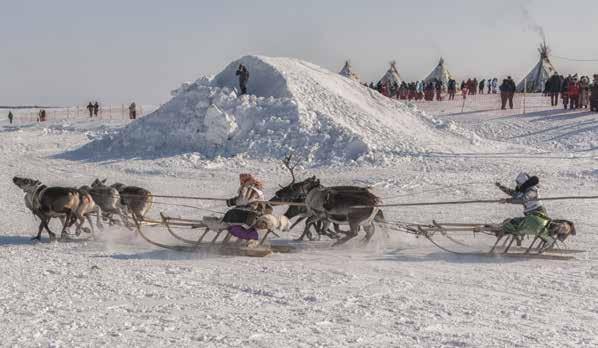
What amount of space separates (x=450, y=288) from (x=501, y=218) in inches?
234

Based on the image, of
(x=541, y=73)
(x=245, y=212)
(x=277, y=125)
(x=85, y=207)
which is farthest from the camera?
(x=541, y=73)

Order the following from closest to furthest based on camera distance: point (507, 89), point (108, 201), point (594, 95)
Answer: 1. point (108, 201)
2. point (594, 95)
3. point (507, 89)

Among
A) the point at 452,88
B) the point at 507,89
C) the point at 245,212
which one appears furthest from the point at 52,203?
the point at 452,88

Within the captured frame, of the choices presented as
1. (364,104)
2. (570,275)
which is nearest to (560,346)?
(570,275)

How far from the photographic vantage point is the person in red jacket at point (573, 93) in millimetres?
27812

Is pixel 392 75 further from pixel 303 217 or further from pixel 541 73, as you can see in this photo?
pixel 303 217

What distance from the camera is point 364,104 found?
2647 centimetres

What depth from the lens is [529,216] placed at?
8906mm

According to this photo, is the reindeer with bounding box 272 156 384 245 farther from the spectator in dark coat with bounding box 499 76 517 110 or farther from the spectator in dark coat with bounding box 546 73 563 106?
the spectator in dark coat with bounding box 546 73 563 106

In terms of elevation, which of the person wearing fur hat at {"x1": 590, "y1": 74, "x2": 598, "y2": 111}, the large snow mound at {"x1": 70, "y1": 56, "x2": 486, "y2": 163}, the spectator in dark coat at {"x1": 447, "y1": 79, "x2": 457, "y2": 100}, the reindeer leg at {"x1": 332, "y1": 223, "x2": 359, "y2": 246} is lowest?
the reindeer leg at {"x1": 332, "y1": 223, "x2": 359, "y2": 246}

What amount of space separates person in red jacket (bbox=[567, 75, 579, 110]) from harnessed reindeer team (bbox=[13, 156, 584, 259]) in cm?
1948

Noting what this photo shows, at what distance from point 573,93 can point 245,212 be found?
2211 centimetres

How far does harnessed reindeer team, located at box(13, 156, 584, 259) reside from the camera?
29.6ft

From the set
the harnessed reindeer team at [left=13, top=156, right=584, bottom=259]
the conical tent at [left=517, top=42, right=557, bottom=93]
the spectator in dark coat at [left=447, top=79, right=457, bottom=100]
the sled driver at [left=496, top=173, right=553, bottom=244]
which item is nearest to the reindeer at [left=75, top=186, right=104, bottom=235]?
the harnessed reindeer team at [left=13, top=156, right=584, bottom=259]
